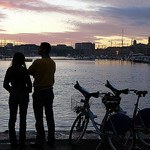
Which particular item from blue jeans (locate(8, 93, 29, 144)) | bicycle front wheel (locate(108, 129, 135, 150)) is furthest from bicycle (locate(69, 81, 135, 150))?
blue jeans (locate(8, 93, 29, 144))

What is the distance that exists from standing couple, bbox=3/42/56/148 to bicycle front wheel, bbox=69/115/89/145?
50 centimetres

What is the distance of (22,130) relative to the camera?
6.37 metres

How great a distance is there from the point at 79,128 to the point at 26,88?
5.01ft

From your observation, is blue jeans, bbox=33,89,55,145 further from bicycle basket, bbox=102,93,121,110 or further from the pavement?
bicycle basket, bbox=102,93,121,110

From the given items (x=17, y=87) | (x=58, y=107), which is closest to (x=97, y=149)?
(x=17, y=87)

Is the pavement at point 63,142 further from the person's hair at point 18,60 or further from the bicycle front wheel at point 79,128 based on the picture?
the person's hair at point 18,60

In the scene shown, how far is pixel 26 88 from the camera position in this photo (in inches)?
246

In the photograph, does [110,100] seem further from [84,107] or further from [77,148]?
[77,148]

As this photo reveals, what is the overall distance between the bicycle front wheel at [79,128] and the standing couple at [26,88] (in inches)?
19.6

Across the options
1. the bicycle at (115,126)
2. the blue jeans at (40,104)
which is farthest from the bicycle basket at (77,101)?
the blue jeans at (40,104)

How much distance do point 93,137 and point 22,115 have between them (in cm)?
192

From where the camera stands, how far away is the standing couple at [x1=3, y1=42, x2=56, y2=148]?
20.2ft

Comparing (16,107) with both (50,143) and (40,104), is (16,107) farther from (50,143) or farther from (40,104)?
(50,143)

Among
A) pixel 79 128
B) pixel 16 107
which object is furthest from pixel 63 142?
pixel 16 107
